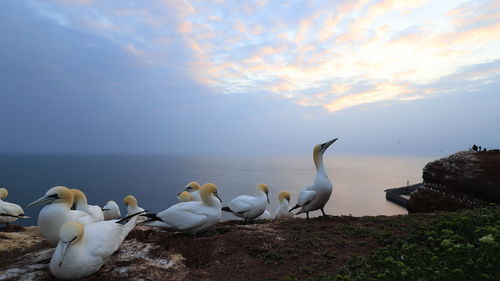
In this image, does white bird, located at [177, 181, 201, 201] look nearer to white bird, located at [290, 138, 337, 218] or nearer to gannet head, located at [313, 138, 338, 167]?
white bird, located at [290, 138, 337, 218]

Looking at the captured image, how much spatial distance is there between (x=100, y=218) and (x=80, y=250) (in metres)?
5.95

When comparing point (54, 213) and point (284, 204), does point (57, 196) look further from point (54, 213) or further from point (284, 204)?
point (284, 204)

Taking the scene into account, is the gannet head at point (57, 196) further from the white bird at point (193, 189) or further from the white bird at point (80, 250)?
the white bird at point (193, 189)

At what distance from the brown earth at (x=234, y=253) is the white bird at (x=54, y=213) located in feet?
2.16

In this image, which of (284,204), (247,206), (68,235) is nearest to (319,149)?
(247,206)

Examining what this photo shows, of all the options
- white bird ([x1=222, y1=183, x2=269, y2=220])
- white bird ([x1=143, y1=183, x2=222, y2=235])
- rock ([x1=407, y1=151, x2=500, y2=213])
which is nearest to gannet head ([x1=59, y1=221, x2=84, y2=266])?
white bird ([x1=143, y1=183, x2=222, y2=235])

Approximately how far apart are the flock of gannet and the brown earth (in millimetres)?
376

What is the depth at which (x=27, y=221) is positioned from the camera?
195 ft

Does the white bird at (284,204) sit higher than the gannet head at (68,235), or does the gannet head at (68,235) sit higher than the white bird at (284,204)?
the gannet head at (68,235)

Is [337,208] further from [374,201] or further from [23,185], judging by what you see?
[23,185]

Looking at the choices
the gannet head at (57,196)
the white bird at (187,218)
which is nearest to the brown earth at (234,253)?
the white bird at (187,218)

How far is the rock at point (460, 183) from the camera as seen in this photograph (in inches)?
537

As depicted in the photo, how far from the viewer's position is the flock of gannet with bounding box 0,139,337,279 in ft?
→ 18.0

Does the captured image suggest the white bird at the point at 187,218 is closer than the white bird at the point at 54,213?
No
